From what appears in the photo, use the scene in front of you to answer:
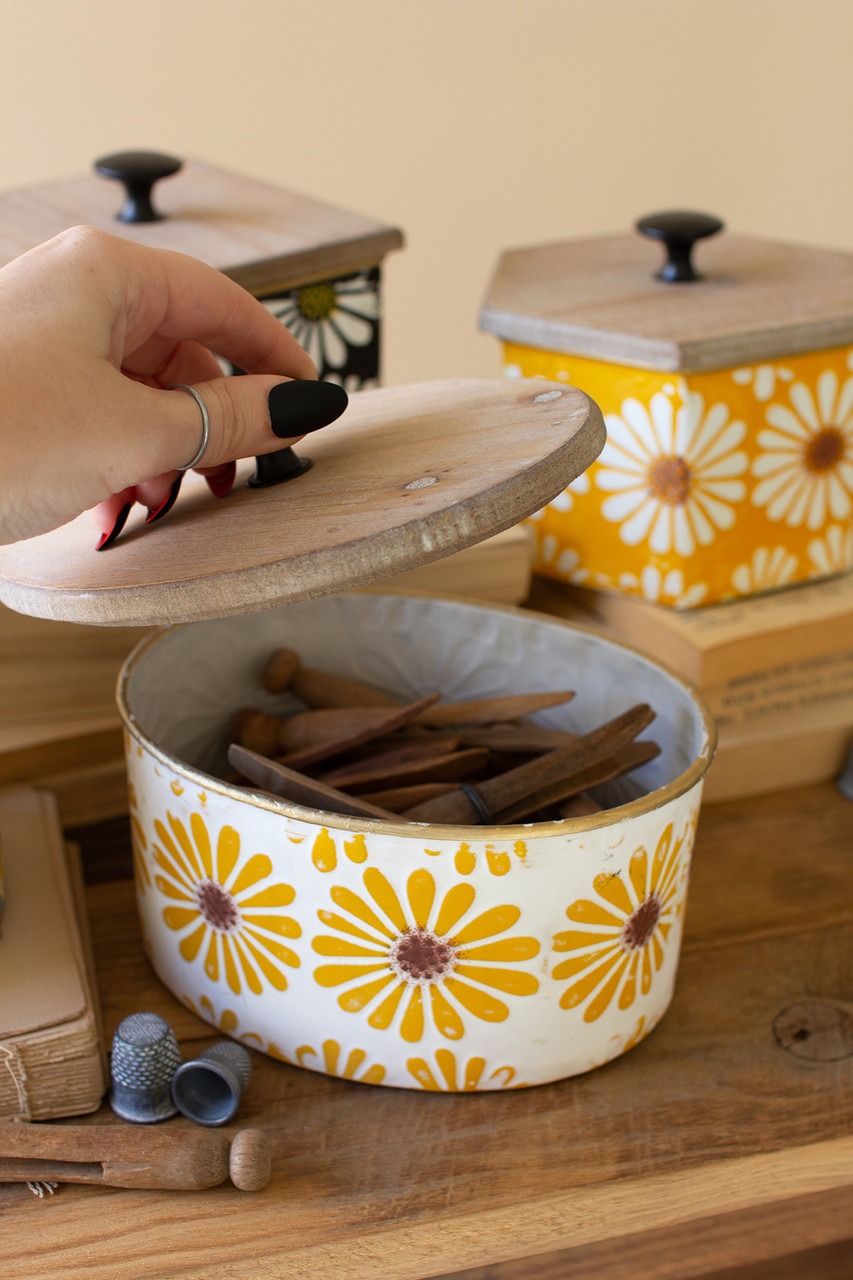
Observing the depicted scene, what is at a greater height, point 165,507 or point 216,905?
point 165,507

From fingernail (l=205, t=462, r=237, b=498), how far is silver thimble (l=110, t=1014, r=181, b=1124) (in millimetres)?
219

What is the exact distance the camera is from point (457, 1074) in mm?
490

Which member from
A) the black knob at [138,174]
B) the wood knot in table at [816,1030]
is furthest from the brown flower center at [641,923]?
the black knob at [138,174]

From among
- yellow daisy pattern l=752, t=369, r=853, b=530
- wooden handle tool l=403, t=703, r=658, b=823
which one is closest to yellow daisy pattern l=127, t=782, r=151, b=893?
wooden handle tool l=403, t=703, r=658, b=823

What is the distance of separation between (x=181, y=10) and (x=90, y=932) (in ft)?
2.98

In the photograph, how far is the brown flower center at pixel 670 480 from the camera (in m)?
0.65

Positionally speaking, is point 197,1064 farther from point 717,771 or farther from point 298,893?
point 717,771

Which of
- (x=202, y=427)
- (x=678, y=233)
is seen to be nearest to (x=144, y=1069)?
(x=202, y=427)

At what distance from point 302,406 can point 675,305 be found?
1.06 feet

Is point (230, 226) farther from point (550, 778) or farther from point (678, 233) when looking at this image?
point (550, 778)

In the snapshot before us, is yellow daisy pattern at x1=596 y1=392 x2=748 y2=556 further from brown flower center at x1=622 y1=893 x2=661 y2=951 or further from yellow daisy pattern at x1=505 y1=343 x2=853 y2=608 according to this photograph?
brown flower center at x1=622 y1=893 x2=661 y2=951

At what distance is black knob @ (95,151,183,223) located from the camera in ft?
2.15

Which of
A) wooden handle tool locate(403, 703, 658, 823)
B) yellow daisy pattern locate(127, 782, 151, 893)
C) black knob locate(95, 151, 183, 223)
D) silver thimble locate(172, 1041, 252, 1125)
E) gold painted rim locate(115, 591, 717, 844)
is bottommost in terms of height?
silver thimble locate(172, 1041, 252, 1125)

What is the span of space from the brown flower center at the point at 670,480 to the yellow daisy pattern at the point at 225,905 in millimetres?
325
